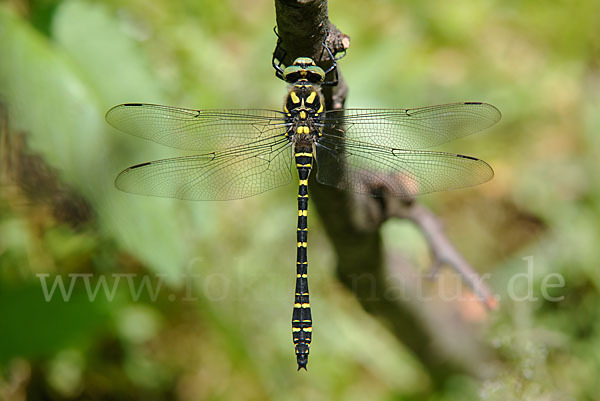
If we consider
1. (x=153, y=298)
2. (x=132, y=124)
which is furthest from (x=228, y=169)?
(x=153, y=298)

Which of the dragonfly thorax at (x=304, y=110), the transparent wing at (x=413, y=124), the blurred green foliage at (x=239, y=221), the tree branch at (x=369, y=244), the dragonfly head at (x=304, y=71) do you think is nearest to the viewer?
the tree branch at (x=369, y=244)

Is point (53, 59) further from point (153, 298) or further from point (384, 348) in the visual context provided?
point (384, 348)

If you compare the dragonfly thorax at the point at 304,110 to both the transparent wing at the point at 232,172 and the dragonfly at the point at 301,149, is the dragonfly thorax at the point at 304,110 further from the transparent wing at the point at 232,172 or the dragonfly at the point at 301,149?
the transparent wing at the point at 232,172

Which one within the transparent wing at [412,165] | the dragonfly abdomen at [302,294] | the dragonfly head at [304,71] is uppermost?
the dragonfly head at [304,71]

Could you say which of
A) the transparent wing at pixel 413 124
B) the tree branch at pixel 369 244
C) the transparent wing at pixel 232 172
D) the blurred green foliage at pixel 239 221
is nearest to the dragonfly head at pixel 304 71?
the tree branch at pixel 369 244

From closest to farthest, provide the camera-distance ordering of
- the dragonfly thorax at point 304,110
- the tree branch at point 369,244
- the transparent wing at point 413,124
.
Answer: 1. the tree branch at point 369,244
2. the dragonfly thorax at point 304,110
3. the transparent wing at point 413,124

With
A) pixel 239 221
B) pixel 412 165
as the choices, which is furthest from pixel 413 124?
pixel 239 221

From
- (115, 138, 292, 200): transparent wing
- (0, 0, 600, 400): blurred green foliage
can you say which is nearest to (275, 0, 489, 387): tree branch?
(0, 0, 600, 400): blurred green foliage

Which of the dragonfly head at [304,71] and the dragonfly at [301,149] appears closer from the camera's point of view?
the dragonfly head at [304,71]
